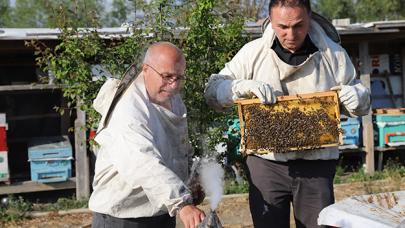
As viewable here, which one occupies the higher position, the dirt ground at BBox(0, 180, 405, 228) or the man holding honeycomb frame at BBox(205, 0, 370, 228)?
the man holding honeycomb frame at BBox(205, 0, 370, 228)

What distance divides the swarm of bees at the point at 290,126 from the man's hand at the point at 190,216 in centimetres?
97

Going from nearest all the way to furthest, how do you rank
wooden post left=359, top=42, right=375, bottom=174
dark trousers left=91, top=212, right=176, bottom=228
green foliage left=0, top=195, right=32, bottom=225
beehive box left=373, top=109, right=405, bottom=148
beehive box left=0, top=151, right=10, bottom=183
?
dark trousers left=91, top=212, right=176, bottom=228, green foliage left=0, top=195, right=32, bottom=225, beehive box left=0, top=151, right=10, bottom=183, beehive box left=373, top=109, right=405, bottom=148, wooden post left=359, top=42, right=375, bottom=174

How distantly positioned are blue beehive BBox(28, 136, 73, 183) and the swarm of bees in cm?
543

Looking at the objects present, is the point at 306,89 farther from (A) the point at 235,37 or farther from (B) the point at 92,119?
(B) the point at 92,119

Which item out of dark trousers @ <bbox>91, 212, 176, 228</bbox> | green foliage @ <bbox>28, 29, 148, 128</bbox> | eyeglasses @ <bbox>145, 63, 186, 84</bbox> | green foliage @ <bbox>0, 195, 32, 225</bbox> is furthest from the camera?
green foliage @ <bbox>0, 195, 32, 225</bbox>

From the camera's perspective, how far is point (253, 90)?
9.75ft

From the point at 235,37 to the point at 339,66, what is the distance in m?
2.21

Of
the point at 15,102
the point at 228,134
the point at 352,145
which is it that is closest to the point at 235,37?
the point at 228,134

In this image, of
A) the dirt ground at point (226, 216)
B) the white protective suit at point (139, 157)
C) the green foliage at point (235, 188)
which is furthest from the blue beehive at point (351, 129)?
the white protective suit at point (139, 157)

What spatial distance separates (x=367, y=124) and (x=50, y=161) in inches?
215

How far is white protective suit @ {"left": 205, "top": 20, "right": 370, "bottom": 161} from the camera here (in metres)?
3.08

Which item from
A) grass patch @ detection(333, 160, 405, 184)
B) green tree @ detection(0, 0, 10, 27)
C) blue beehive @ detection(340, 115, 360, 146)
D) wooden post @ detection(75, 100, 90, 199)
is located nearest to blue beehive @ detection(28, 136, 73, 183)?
wooden post @ detection(75, 100, 90, 199)

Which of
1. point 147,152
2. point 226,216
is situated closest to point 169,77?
point 147,152

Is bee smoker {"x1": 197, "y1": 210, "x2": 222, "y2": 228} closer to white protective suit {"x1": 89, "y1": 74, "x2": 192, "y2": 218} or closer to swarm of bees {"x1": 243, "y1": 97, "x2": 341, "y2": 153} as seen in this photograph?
white protective suit {"x1": 89, "y1": 74, "x2": 192, "y2": 218}
